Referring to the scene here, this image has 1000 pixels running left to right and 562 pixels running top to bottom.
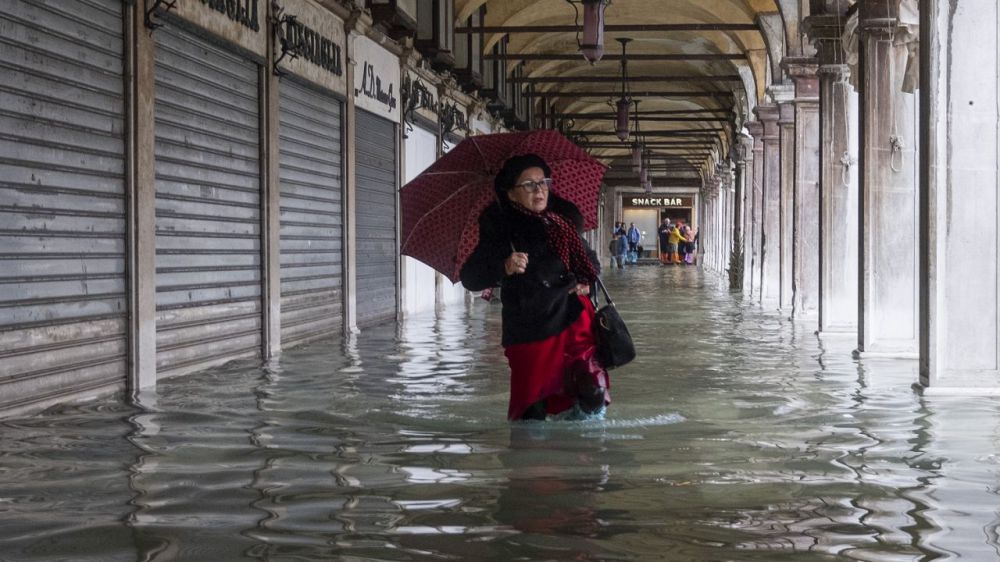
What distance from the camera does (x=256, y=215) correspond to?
38.2 ft

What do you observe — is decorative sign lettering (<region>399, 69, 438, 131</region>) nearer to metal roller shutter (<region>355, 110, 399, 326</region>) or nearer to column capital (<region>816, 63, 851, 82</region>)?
metal roller shutter (<region>355, 110, 399, 326</region>)

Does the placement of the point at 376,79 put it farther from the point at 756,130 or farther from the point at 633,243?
the point at 633,243

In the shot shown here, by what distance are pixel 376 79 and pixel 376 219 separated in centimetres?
166

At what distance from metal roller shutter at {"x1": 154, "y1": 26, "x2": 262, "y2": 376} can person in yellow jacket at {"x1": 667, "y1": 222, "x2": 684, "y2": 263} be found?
138 feet

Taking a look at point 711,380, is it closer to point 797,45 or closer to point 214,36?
point 214,36

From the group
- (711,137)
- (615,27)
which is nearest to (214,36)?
(615,27)

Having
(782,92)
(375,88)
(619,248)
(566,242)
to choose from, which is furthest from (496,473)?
(619,248)

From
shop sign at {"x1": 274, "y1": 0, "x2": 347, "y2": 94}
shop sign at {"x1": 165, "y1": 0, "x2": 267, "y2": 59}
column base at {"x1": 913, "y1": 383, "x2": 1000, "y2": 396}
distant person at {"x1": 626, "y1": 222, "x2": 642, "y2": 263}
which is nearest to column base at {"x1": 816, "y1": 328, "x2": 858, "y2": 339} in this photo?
column base at {"x1": 913, "y1": 383, "x2": 1000, "y2": 396}

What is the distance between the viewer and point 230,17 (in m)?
10.7

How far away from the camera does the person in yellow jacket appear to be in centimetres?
5294

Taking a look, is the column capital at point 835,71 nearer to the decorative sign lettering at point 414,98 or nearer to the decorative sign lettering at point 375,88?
the decorative sign lettering at point 375,88

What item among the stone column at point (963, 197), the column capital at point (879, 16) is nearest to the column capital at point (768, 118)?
the column capital at point (879, 16)

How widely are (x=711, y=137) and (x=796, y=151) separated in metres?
30.7

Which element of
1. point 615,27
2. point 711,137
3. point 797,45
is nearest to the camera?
point 797,45
